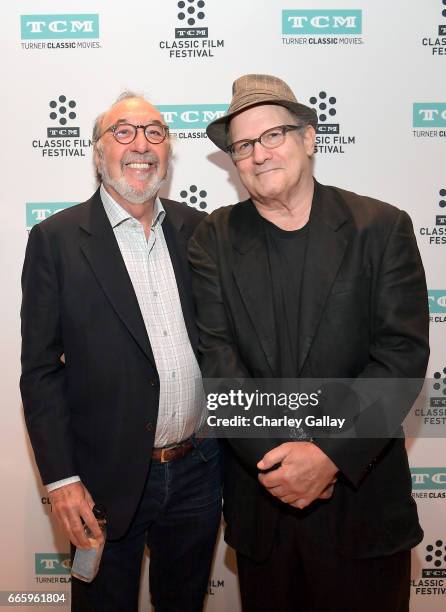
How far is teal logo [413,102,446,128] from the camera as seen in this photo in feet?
9.02

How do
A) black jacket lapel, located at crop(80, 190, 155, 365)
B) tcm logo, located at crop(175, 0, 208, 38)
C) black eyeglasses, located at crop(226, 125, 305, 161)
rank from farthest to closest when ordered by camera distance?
tcm logo, located at crop(175, 0, 208, 38) < black jacket lapel, located at crop(80, 190, 155, 365) < black eyeglasses, located at crop(226, 125, 305, 161)

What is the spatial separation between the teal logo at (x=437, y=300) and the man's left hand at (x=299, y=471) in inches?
55.4

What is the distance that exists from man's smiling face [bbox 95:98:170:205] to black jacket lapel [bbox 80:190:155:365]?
17cm

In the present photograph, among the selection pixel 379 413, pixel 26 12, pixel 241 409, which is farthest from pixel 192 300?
pixel 26 12

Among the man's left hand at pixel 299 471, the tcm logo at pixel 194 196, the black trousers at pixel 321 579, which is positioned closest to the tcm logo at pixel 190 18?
the tcm logo at pixel 194 196

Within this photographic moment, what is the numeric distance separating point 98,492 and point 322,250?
1.18 metres

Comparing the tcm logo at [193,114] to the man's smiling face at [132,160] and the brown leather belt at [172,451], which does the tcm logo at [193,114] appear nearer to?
the man's smiling face at [132,160]

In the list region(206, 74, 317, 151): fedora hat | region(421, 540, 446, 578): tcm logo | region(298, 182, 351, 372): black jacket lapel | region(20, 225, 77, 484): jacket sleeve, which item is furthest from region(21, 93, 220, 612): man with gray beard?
region(421, 540, 446, 578): tcm logo

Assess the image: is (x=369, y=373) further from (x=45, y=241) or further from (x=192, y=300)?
(x=45, y=241)

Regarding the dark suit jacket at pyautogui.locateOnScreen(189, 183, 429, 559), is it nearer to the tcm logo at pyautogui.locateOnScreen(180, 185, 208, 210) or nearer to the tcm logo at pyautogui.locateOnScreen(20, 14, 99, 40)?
the tcm logo at pyautogui.locateOnScreen(180, 185, 208, 210)

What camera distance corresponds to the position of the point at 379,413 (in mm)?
1776

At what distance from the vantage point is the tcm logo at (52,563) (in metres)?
3.08

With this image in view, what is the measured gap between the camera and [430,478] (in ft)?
9.86

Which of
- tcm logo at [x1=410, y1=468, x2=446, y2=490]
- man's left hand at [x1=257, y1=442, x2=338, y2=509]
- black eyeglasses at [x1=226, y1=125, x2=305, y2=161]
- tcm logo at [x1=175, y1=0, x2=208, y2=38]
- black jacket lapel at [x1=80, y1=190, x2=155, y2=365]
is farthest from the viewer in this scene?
tcm logo at [x1=410, y1=468, x2=446, y2=490]
